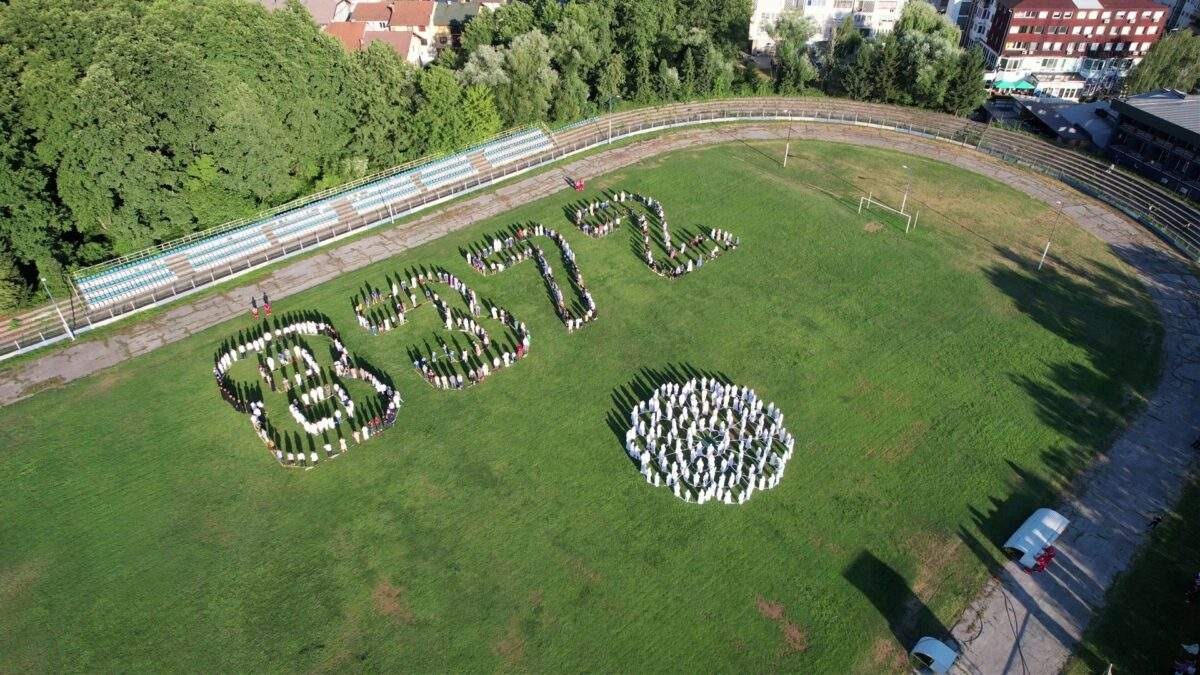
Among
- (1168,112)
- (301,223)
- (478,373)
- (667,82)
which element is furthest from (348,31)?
(1168,112)

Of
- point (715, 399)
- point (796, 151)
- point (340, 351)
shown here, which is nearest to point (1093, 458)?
point (715, 399)

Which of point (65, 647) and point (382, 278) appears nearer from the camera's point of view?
point (65, 647)

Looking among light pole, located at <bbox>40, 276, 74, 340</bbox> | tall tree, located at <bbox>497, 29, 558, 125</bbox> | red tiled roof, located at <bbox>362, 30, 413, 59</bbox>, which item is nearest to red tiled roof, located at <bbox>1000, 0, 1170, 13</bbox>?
tall tree, located at <bbox>497, 29, 558, 125</bbox>

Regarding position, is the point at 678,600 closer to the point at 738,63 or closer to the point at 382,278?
the point at 382,278

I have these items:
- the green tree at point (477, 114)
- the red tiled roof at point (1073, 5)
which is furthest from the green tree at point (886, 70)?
the green tree at point (477, 114)

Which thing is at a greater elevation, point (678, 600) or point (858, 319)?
point (858, 319)

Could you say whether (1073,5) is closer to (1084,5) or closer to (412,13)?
(1084,5)
